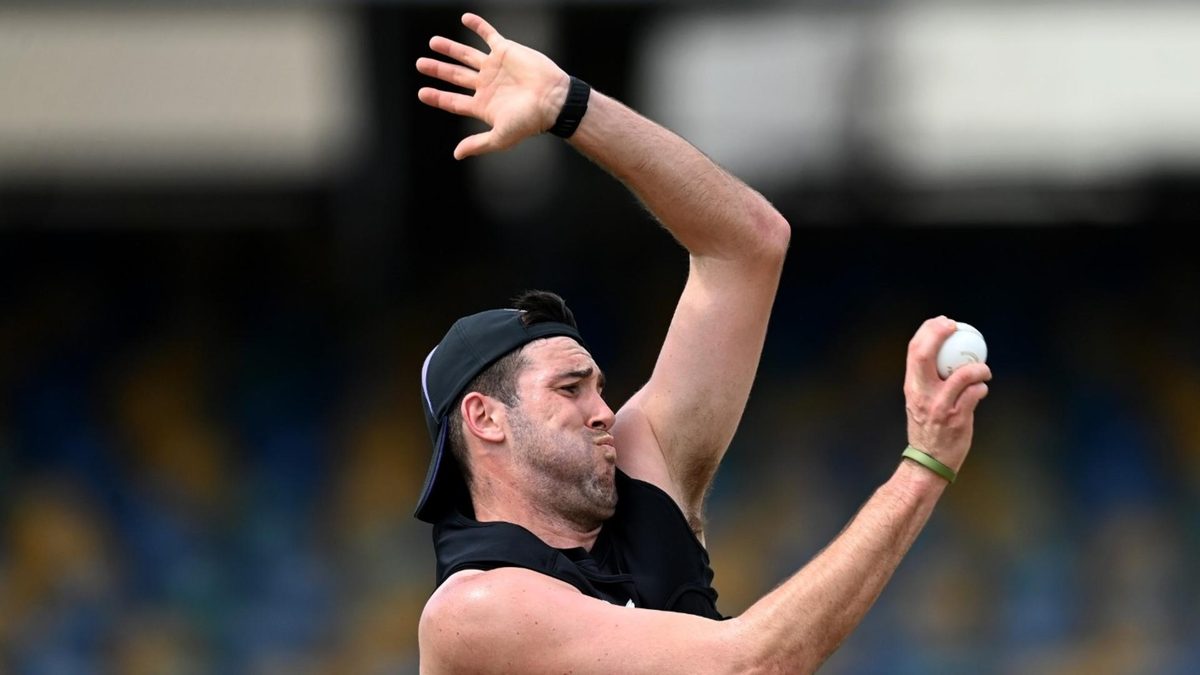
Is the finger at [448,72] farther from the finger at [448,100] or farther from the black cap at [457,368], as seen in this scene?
the black cap at [457,368]

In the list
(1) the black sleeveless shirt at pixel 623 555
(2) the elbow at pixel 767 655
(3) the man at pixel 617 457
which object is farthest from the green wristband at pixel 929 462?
(1) the black sleeveless shirt at pixel 623 555

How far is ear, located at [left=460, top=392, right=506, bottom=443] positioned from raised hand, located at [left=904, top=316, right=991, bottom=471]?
1.02 m

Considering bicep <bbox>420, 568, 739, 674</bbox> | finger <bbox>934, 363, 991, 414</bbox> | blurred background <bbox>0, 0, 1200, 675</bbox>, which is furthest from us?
blurred background <bbox>0, 0, 1200, 675</bbox>

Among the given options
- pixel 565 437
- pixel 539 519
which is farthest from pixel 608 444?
pixel 539 519

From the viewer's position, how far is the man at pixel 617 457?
363 centimetres

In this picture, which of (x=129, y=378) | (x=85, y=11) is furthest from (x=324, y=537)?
(x=85, y=11)

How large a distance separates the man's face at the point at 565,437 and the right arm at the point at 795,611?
0.98ft

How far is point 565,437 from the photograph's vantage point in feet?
13.5

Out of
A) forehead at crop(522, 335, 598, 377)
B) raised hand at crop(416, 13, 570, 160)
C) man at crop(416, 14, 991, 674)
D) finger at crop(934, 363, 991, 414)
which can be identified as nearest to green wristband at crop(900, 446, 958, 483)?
man at crop(416, 14, 991, 674)

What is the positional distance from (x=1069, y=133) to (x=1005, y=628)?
335 cm

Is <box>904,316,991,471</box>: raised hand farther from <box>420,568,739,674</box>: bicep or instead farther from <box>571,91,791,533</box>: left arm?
<box>571,91,791,533</box>: left arm

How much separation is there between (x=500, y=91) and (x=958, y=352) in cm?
120

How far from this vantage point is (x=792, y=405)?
12.7 meters

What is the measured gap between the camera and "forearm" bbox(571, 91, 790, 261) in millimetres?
4066
